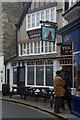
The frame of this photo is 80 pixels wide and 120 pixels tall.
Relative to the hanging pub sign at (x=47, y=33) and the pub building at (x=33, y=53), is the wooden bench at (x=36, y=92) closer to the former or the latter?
the pub building at (x=33, y=53)

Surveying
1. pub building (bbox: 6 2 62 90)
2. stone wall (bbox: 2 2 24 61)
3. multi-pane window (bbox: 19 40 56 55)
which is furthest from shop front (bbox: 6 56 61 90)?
stone wall (bbox: 2 2 24 61)

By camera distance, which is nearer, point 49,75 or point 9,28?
point 49,75

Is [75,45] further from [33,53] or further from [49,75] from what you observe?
[33,53]

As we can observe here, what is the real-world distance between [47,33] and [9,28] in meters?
8.70

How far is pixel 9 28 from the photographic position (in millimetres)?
23250

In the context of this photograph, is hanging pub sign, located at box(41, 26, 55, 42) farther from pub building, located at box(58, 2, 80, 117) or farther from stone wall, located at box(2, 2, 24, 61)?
stone wall, located at box(2, 2, 24, 61)

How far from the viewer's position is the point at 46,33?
1534cm

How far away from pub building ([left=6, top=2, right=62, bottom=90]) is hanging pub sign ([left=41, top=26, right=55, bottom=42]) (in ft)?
6.13

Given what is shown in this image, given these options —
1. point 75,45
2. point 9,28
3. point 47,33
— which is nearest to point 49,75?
point 47,33

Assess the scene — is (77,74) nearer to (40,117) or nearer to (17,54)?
(40,117)

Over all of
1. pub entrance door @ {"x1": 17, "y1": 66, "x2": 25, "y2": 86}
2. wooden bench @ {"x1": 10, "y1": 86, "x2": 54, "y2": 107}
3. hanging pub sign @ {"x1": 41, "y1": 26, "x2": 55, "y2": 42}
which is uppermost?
hanging pub sign @ {"x1": 41, "y1": 26, "x2": 55, "y2": 42}

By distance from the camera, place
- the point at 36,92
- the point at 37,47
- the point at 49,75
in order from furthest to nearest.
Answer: the point at 37,47, the point at 49,75, the point at 36,92

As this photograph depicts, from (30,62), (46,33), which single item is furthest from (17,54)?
(46,33)

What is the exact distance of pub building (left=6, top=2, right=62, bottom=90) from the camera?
1842 centimetres
